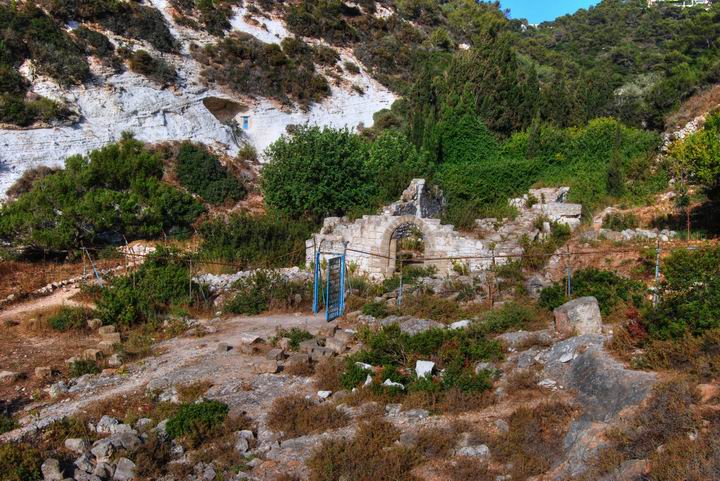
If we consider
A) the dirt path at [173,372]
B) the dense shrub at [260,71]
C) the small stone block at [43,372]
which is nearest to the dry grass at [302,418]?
the dirt path at [173,372]

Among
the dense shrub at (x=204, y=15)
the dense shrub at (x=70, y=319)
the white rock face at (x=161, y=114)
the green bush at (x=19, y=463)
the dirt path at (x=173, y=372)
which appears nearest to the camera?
the green bush at (x=19, y=463)

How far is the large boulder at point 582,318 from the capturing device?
9.76 m

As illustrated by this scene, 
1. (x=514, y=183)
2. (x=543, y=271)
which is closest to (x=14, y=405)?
(x=543, y=271)

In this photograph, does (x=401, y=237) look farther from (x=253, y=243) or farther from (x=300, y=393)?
(x=300, y=393)

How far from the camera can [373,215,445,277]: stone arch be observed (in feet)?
54.4

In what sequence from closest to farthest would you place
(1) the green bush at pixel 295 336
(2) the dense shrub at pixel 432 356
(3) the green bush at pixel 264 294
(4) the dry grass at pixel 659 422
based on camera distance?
(4) the dry grass at pixel 659 422 → (2) the dense shrub at pixel 432 356 → (1) the green bush at pixel 295 336 → (3) the green bush at pixel 264 294

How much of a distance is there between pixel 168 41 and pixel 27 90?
850 centimetres

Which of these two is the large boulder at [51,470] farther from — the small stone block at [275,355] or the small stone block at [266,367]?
the small stone block at [275,355]

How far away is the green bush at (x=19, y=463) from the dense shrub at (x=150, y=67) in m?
27.1

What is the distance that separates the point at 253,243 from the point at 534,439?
12790 mm

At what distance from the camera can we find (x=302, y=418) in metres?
8.05

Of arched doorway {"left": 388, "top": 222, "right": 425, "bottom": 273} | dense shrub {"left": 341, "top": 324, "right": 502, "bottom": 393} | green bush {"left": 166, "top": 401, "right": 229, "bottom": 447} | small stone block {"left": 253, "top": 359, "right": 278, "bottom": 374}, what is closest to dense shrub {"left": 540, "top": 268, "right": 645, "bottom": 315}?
dense shrub {"left": 341, "top": 324, "right": 502, "bottom": 393}

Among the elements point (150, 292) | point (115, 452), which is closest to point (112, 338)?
point (150, 292)

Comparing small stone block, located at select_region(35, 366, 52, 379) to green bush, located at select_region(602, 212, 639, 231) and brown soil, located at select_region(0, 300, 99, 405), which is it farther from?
green bush, located at select_region(602, 212, 639, 231)
